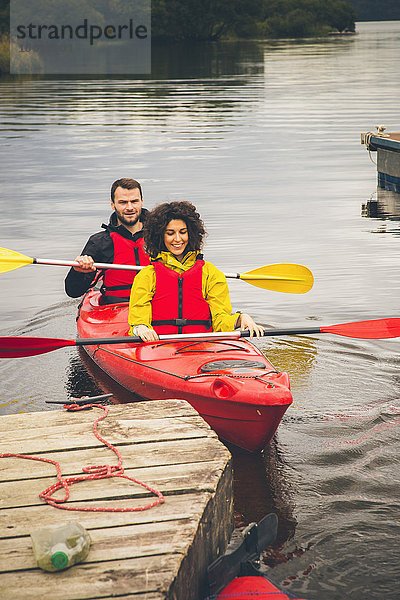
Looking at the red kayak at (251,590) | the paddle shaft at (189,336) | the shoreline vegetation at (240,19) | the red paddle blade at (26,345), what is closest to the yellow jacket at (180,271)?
the paddle shaft at (189,336)

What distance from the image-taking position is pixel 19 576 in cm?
235

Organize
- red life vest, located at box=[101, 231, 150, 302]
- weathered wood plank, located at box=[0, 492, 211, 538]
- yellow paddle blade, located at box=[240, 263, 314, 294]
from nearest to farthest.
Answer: weathered wood plank, located at box=[0, 492, 211, 538], red life vest, located at box=[101, 231, 150, 302], yellow paddle blade, located at box=[240, 263, 314, 294]

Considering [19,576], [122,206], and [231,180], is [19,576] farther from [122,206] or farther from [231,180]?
Answer: [231,180]

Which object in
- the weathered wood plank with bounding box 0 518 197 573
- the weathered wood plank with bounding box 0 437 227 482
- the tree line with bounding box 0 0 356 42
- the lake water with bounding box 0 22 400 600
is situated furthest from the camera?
the tree line with bounding box 0 0 356 42

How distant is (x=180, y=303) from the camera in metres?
4.55

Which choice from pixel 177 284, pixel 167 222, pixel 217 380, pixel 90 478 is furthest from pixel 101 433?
pixel 167 222

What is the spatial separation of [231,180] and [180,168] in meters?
1.42

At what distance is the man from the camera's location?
18.0 ft

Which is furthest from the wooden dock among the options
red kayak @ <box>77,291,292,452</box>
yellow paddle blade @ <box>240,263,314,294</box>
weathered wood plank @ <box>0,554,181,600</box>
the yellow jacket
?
yellow paddle blade @ <box>240,263,314,294</box>

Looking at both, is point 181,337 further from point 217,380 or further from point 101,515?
point 101,515

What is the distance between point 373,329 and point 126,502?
8.24ft

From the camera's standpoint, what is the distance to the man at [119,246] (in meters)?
5.47

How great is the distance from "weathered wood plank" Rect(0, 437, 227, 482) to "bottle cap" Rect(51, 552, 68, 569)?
1.97 ft

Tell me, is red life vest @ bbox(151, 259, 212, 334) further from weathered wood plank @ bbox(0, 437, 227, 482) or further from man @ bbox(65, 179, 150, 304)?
weathered wood plank @ bbox(0, 437, 227, 482)
